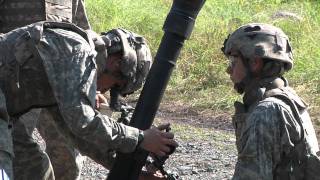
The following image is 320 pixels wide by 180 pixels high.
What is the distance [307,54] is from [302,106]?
828 cm

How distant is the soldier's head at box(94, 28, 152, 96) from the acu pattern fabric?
0.21m

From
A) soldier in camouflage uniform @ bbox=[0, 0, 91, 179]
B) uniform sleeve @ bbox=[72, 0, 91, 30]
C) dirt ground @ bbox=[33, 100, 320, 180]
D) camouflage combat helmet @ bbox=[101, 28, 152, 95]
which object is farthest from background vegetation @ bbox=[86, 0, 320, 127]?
camouflage combat helmet @ bbox=[101, 28, 152, 95]

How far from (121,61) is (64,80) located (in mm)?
473

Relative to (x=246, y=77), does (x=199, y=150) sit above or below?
below

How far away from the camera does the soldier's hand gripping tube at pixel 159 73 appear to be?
14.1 ft

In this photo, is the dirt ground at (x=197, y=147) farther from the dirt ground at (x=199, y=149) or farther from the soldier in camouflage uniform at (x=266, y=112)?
the soldier in camouflage uniform at (x=266, y=112)

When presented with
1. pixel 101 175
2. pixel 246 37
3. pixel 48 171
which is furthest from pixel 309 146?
pixel 101 175

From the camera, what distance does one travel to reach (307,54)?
12539mm

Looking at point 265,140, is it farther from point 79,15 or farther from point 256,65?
point 79,15

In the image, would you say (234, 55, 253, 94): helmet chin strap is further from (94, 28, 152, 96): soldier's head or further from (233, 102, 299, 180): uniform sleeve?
(94, 28, 152, 96): soldier's head

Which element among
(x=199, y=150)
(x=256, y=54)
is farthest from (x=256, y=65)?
(x=199, y=150)

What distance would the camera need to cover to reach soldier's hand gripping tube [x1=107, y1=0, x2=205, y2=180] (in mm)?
4309

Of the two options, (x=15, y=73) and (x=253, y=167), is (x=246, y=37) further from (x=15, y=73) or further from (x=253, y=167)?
(x=15, y=73)

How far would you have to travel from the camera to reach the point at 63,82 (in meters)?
4.39
